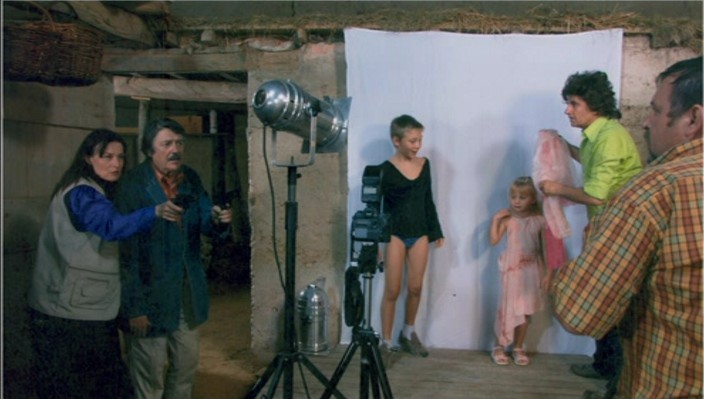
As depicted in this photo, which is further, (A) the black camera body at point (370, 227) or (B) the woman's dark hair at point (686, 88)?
(A) the black camera body at point (370, 227)

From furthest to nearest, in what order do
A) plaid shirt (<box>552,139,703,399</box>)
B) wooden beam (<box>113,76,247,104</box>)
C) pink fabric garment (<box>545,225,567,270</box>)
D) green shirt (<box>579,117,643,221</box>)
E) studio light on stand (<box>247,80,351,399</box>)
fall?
wooden beam (<box>113,76,247,104</box>) < pink fabric garment (<box>545,225,567,270</box>) < green shirt (<box>579,117,643,221</box>) < studio light on stand (<box>247,80,351,399</box>) < plaid shirt (<box>552,139,703,399</box>)

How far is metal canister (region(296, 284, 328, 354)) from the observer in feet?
10.3

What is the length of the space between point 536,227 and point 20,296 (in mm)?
2626

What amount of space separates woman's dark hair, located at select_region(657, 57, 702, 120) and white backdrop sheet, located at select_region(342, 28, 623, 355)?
1973 millimetres

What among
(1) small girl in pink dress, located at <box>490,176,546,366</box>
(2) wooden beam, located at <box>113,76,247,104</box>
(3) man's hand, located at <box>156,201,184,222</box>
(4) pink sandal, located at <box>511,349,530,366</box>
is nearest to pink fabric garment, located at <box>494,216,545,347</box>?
(1) small girl in pink dress, located at <box>490,176,546,366</box>

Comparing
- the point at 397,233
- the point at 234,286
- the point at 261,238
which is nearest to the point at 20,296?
the point at 261,238

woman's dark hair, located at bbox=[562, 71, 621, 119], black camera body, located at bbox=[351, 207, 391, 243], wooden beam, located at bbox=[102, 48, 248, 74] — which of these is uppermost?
wooden beam, located at bbox=[102, 48, 248, 74]

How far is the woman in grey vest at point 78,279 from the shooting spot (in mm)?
1917

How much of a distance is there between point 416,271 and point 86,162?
1796mm

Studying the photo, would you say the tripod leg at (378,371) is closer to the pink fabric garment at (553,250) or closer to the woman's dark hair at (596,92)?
the pink fabric garment at (553,250)

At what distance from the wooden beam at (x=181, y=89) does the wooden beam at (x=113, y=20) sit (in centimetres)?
30

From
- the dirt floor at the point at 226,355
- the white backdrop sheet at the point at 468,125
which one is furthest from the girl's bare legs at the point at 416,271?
the dirt floor at the point at 226,355

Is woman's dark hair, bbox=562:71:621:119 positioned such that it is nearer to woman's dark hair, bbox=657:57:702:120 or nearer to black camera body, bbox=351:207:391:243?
black camera body, bbox=351:207:391:243

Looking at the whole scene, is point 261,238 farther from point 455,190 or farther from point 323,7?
point 323,7
